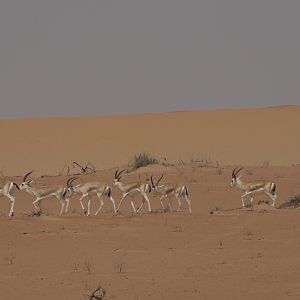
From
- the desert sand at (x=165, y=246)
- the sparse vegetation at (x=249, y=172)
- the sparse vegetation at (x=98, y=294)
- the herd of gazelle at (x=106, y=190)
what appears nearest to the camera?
the sparse vegetation at (x=98, y=294)

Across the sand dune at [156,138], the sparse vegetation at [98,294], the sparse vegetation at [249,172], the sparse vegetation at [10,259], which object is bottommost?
the sparse vegetation at [98,294]

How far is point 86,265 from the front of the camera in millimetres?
14422

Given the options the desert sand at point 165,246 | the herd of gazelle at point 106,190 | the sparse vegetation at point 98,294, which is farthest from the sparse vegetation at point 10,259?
the herd of gazelle at point 106,190

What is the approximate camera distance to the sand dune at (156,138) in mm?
49688

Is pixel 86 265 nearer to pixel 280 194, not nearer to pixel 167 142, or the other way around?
pixel 280 194

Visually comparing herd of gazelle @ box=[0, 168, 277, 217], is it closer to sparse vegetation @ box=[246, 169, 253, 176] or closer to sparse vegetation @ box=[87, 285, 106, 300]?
sparse vegetation @ box=[246, 169, 253, 176]

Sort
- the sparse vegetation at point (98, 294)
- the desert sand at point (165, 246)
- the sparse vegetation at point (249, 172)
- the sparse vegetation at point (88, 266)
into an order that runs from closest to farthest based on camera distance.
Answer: the sparse vegetation at point (98, 294) < the desert sand at point (165, 246) < the sparse vegetation at point (88, 266) < the sparse vegetation at point (249, 172)

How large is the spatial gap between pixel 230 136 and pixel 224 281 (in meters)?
45.3

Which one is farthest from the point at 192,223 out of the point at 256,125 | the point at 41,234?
the point at 256,125

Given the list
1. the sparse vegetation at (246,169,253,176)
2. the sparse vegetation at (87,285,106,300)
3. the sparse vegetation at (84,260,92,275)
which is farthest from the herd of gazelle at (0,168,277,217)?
the sparse vegetation at (87,285,106,300)

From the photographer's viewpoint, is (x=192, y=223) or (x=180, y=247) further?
(x=192, y=223)

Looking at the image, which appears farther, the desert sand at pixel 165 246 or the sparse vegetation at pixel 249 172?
the sparse vegetation at pixel 249 172

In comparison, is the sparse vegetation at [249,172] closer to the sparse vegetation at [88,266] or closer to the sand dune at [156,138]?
the sand dune at [156,138]

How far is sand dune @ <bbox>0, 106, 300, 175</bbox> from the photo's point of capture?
4969 centimetres
